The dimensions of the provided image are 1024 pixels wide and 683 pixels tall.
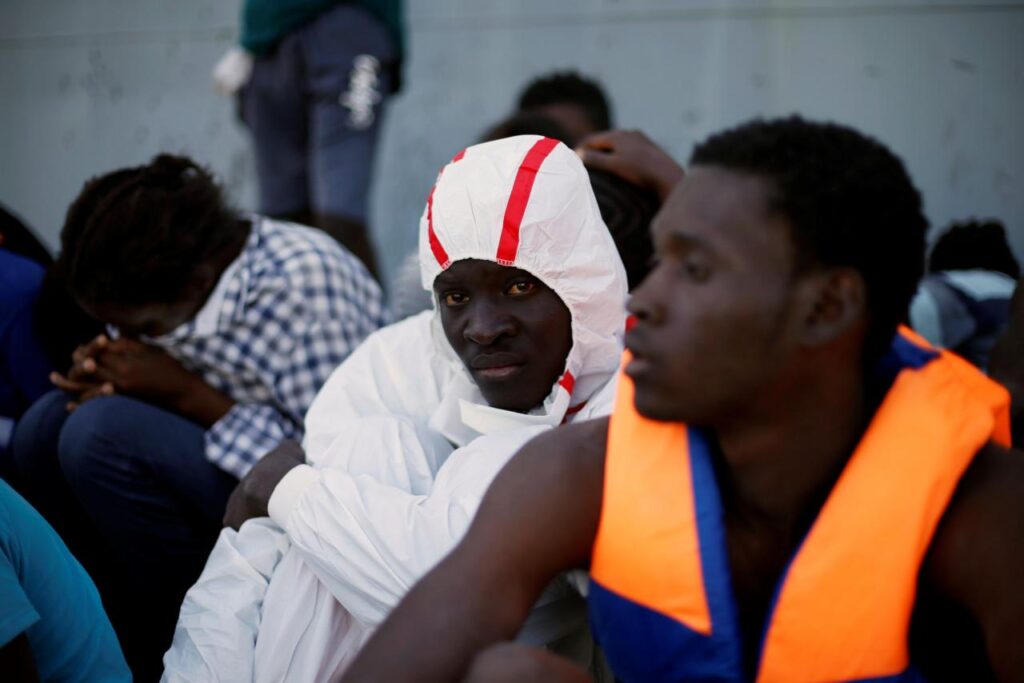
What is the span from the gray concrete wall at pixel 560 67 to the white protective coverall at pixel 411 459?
8.79ft

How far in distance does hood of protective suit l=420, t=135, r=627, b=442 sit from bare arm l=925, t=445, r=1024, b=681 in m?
0.90

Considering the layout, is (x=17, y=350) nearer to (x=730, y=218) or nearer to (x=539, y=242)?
(x=539, y=242)

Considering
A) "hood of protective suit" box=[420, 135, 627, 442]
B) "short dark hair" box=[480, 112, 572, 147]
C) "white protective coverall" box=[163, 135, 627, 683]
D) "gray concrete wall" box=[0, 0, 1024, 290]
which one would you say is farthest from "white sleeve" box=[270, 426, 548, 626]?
"gray concrete wall" box=[0, 0, 1024, 290]

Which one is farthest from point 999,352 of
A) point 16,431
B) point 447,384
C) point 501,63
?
point 501,63

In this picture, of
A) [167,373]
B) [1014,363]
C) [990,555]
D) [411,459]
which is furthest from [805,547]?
[167,373]

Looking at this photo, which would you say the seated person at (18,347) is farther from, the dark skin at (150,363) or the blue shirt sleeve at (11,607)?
the blue shirt sleeve at (11,607)

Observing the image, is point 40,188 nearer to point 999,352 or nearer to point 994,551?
point 999,352

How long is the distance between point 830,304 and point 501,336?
89 cm

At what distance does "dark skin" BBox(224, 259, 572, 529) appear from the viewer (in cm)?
244

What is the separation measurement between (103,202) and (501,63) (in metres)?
2.67

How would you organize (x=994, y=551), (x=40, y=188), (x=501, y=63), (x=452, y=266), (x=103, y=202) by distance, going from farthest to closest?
(x=40, y=188), (x=501, y=63), (x=103, y=202), (x=452, y=266), (x=994, y=551)

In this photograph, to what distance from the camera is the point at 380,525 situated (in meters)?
2.08

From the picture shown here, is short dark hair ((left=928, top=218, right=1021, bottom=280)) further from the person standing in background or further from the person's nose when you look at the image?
the person's nose

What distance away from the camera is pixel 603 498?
5.88 ft
